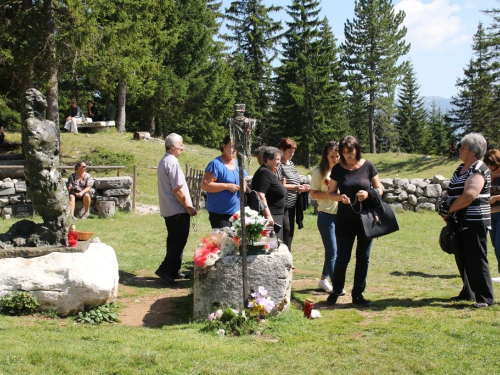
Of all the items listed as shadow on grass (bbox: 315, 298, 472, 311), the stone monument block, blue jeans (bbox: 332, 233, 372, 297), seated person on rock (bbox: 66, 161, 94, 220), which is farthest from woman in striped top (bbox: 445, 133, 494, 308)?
the stone monument block

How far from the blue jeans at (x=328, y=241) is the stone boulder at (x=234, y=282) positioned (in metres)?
1.33

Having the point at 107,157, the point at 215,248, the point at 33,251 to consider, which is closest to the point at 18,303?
the point at 33,251

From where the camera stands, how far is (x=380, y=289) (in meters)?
6.41

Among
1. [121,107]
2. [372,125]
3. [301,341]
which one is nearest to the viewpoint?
[301,341]

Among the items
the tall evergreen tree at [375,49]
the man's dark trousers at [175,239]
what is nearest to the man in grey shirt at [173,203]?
the man's dark trousers at [175,239]

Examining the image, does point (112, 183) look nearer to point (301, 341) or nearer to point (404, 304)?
point (404, 304)

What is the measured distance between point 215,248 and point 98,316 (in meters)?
1.31

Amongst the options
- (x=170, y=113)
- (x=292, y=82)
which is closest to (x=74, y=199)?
(x=170, y=113)

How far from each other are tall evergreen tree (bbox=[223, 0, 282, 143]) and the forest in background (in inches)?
3.4

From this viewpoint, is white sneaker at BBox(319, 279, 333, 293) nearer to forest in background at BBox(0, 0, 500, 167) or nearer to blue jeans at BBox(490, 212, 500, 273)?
blue jeans at BBox(490, 212, 500, 273)

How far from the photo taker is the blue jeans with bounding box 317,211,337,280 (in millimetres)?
6191

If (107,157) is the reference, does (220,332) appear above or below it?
below

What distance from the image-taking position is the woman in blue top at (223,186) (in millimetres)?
6148

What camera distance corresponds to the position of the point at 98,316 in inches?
200
